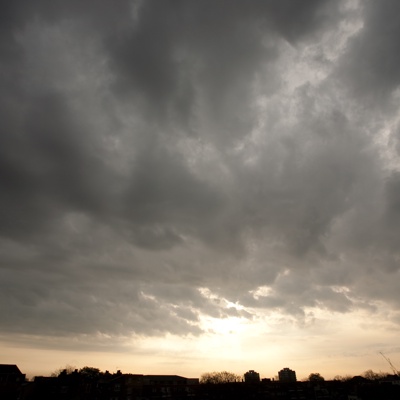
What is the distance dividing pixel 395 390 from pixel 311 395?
42.5m

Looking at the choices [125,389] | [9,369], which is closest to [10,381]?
[9,369]

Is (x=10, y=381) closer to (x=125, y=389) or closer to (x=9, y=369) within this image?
(x=9, y=369)

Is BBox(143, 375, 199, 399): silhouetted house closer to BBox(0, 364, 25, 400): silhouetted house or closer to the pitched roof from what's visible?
BBox(0, 364, 25, 400): silhouetted house

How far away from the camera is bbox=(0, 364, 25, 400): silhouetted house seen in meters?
125

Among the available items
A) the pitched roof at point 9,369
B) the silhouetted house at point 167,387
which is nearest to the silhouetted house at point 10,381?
the pitched roof at point 9,369

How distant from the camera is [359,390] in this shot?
17675 cm

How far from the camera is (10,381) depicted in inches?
5231

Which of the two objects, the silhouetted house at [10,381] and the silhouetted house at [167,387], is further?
the silhouetted house at [167,387]

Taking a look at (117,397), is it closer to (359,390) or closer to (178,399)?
(178,399)

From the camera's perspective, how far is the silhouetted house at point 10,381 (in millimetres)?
125181

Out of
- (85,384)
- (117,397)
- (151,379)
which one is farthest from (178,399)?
(85,384)

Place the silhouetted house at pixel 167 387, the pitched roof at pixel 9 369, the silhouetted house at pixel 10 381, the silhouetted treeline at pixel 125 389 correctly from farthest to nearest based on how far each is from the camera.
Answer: the silhouetted house at pixel 167 387, the pitched roof at pixel 9 369, the silhouetted treeline at pixel 125 389, the silhouetted house at pixel 10 381

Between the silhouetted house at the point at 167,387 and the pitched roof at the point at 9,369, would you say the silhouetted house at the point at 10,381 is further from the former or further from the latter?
the silhouetted house at the point at 167,387

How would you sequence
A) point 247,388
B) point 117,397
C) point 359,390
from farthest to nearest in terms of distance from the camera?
1. point 359,390
2. point 247,388
3. point 117,397
